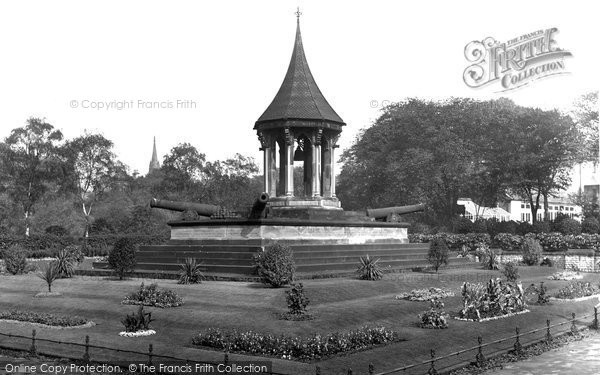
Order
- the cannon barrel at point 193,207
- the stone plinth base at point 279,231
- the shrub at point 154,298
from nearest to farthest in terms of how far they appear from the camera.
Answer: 1. the shrub at point 154,298
2. the stone plinth base at point 279,231
3. the cannon barrel at point 193,207

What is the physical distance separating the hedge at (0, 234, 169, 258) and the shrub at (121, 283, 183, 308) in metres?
21.9

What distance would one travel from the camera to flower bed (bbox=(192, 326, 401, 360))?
15266 mm

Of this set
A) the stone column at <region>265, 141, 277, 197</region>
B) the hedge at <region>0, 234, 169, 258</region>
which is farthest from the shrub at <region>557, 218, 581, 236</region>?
the hedge at <region>0, 234, 169, 258</region>

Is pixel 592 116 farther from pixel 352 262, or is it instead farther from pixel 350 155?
pixel 352 262

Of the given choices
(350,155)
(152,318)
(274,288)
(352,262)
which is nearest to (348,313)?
(274,288)

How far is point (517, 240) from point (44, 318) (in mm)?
39674

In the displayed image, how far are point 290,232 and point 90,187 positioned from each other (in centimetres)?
3845

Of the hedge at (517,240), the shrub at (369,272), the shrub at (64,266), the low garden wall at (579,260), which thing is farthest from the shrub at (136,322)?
the hedge at (517,240)

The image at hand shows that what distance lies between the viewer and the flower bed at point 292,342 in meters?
15.3

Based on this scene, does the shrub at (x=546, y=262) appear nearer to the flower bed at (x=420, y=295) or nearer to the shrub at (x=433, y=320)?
the flower bed at (x=420, y=295)

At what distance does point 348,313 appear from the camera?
1928 centimetres

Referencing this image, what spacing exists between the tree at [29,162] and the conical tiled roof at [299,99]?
1028 inches

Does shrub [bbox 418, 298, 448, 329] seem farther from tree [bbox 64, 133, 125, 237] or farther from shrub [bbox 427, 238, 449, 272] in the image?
tree [bbox 64, 133, 125, 237]

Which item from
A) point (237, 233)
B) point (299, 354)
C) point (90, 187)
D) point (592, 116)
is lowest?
point (299, 354)
